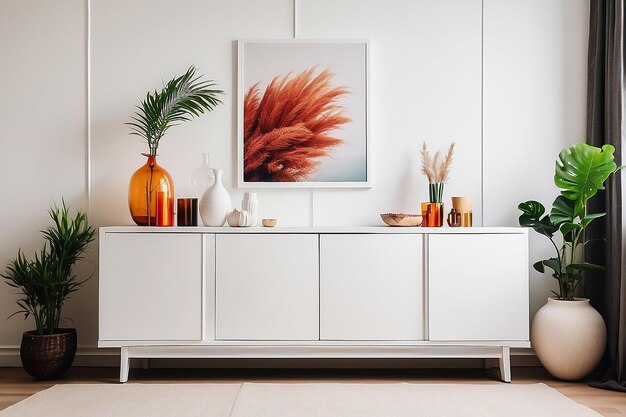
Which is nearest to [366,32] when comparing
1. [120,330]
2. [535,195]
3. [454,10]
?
[454,10]

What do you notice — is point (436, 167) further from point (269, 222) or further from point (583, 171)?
point (269, 222)

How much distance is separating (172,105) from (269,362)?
63.5 inches

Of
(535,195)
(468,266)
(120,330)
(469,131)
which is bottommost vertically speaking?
(120,330)

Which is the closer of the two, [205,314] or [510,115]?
[205,314]

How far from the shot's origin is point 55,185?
3.37 meters

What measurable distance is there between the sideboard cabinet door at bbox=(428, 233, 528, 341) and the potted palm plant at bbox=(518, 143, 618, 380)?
17cm

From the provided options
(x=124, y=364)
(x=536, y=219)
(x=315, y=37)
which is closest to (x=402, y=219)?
(x=536, y=219)

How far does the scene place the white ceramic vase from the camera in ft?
9.71

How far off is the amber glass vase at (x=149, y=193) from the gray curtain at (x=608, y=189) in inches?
94.8

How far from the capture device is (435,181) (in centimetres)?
328

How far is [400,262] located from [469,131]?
3.23 feet

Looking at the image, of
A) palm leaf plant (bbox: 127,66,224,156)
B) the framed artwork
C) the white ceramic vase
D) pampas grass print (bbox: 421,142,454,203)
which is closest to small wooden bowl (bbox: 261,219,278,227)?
the framed artwork

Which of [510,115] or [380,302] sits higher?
[510,115]

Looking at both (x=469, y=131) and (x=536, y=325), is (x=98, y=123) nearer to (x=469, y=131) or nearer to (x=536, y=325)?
(x=469, y=131)
